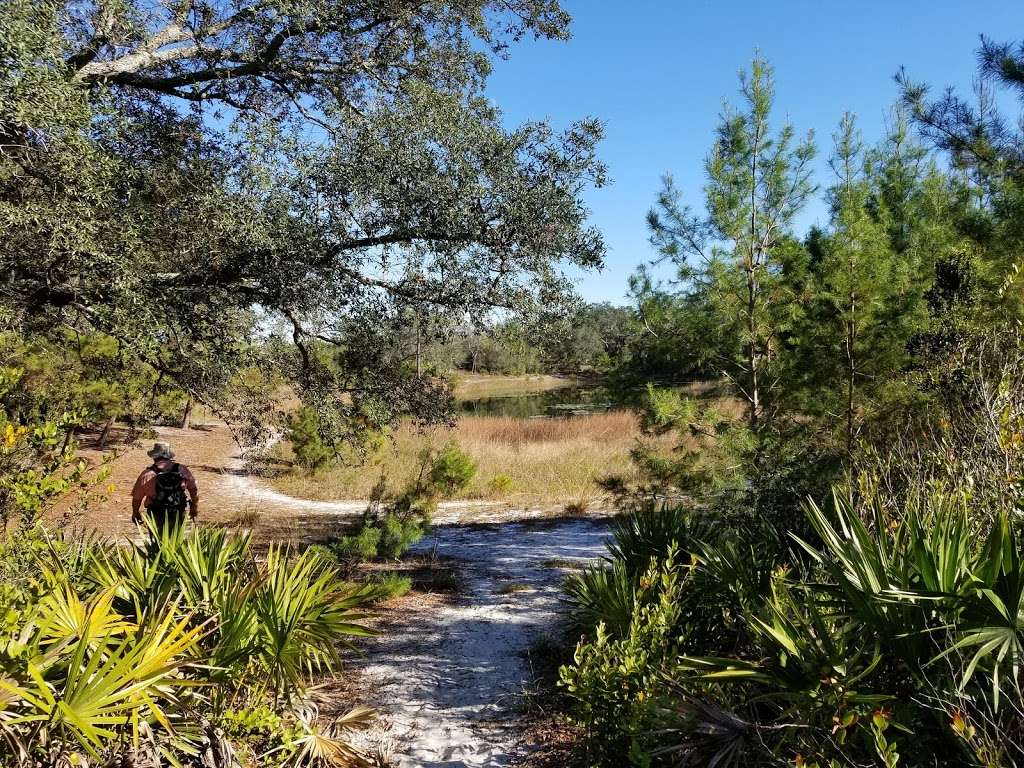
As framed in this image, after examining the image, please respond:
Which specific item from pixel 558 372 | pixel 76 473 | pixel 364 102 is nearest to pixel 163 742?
pixel 76 473

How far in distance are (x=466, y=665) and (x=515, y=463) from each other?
12303 mm

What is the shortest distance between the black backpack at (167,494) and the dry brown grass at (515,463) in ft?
23.0

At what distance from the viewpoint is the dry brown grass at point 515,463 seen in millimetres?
15633

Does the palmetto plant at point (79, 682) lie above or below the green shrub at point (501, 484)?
above

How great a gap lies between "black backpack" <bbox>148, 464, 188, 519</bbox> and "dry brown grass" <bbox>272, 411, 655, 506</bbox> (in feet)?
23.0

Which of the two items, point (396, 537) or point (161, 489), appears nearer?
point (161, 489)

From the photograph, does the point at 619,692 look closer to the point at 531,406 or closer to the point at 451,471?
the point at 451,471

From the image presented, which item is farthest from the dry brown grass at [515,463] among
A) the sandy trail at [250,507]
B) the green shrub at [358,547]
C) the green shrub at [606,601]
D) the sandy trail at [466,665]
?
the green shrub at [606,601]

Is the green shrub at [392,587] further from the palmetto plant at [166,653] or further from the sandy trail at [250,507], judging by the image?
the sandy trail at [250,507]

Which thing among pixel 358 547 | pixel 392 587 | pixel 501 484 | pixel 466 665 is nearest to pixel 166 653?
pixel 466 665

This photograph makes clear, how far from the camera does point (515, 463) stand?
59.0 feet

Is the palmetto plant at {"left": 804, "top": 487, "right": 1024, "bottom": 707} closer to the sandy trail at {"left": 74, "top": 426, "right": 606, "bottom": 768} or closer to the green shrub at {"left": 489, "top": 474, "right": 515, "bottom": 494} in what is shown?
the sandy trail at {"left": 74, "top": 426, "right": 606, "bottom": 768}

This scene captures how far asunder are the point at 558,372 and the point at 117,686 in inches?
2349

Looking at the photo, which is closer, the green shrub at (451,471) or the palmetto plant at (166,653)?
the palmetto plant at (166,653)
